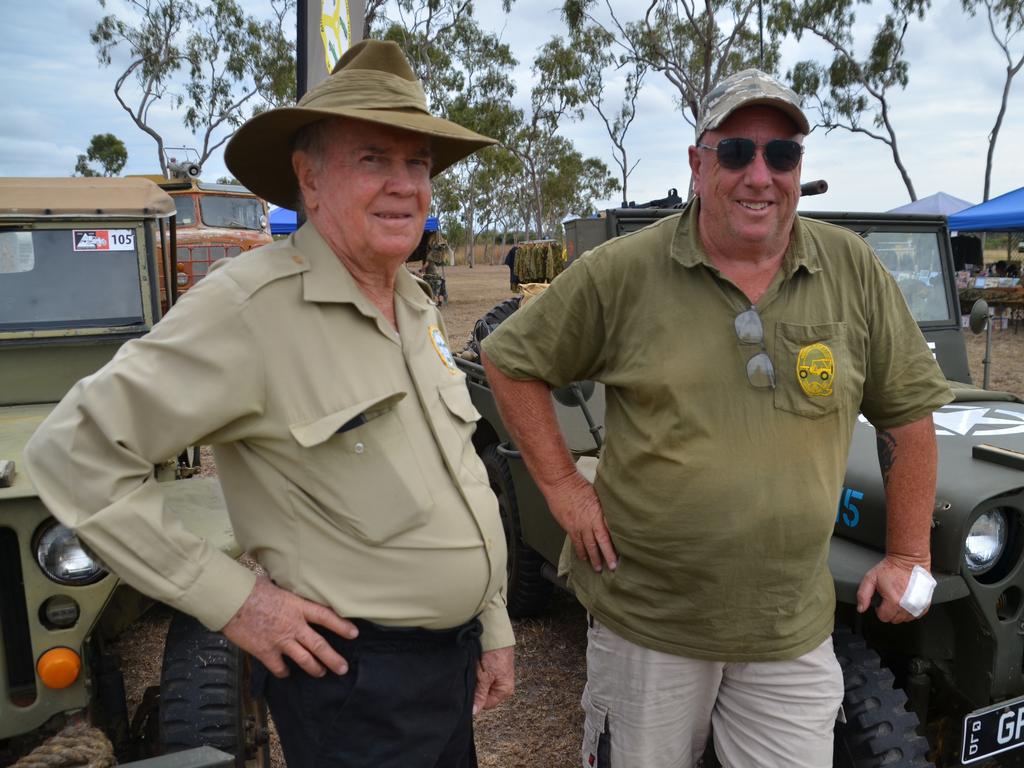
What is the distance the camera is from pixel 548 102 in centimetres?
2914

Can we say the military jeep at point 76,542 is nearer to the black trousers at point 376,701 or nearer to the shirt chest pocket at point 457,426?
the black trousers at point 376,701

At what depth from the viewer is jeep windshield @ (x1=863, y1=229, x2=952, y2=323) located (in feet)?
12.5

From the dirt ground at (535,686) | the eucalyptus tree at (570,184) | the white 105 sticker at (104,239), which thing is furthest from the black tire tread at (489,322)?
the eucalyptus tree at (570,184)

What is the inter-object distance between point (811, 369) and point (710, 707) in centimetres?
80

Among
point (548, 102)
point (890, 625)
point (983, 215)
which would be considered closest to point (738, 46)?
point (548, 102)

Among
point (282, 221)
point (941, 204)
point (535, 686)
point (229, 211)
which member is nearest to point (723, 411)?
point (535, 686)

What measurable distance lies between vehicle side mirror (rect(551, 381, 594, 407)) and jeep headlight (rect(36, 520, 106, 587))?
1426 millimetres

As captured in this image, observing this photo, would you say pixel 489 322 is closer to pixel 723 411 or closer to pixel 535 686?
pixel 535 686

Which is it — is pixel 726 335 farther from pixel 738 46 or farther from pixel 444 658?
pixel 738 46

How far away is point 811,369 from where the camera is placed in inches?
70.9

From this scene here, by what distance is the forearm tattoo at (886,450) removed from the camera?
2.00 m

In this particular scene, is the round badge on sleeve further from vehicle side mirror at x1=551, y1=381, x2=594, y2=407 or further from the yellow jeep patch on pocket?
vehicle side mirror at x1=551, y1=381, x2=594, y2=407

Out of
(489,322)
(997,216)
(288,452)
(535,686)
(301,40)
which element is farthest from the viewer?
(997,216)

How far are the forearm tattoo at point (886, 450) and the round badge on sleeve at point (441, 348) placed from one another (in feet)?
3.28
